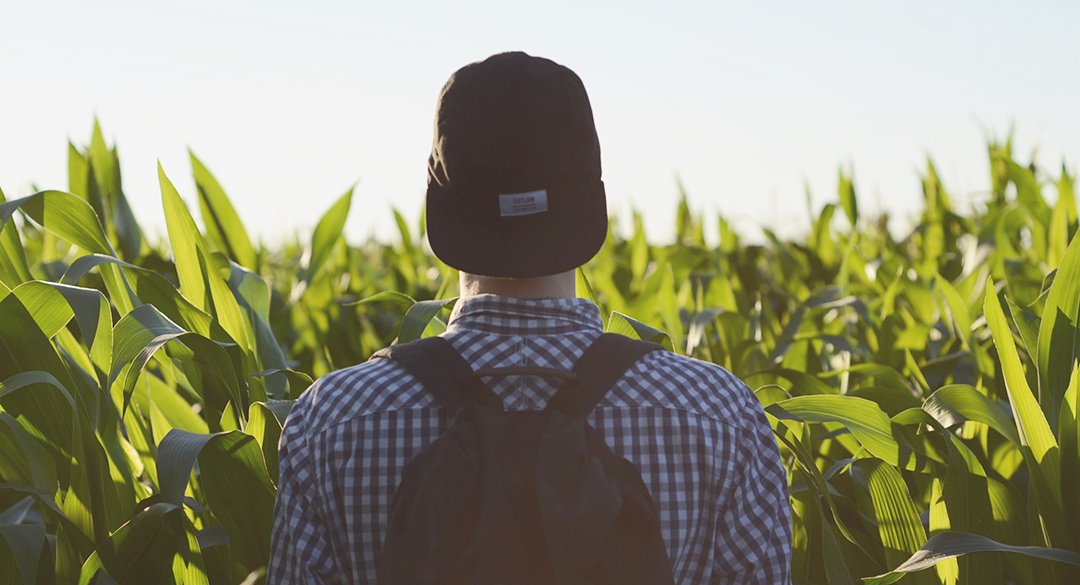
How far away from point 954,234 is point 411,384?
133 inches

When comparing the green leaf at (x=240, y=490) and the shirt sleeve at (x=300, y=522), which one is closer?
the shirt sleeve at (x=300, y=522)

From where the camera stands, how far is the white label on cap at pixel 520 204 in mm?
1022

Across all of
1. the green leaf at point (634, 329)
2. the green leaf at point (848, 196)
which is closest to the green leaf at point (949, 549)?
the green leaf at point (634, 329)

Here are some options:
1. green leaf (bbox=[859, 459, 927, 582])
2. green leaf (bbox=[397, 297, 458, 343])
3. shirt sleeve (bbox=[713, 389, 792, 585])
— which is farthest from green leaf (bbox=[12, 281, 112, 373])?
green leaf (bbox=[859, 459, 927, 582])

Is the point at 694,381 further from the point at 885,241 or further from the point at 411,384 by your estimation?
the point at 885,241

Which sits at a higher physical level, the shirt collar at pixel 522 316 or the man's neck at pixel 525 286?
the man's neck at pixel 525 286

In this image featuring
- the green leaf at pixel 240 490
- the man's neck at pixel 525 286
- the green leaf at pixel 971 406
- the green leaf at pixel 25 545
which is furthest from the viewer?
the green leaf at pixel 971 406

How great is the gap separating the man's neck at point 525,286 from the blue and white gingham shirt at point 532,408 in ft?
0.04

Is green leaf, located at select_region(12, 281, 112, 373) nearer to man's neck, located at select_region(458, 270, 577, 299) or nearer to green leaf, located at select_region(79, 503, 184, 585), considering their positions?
green leaf, located at select_region(79, 503, 184, 585)

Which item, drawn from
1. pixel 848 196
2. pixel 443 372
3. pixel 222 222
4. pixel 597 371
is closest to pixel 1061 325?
pixel 597 371

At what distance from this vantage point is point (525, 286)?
3.43 feet

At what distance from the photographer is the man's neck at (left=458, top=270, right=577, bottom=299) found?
1.04 meters

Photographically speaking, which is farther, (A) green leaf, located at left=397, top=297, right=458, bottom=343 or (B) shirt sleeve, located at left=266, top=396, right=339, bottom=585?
(A) green leaf, located at left=397, top=297, right=458, bottom=343

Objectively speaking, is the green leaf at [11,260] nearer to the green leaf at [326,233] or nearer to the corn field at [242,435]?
the corn field at [242,435]
